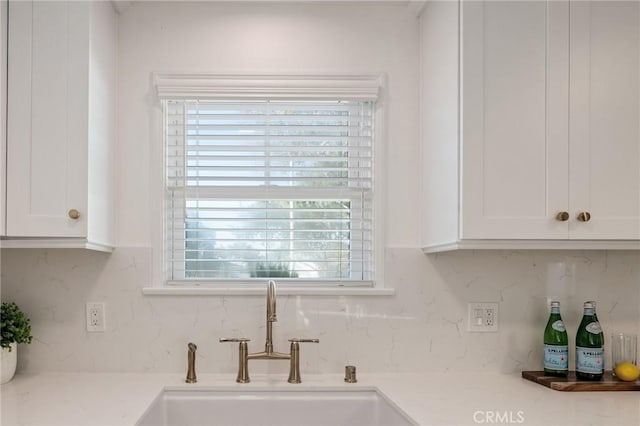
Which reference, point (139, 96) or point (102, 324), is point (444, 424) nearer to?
point (102, 324)

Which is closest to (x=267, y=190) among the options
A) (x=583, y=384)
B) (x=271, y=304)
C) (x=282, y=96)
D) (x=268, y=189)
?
(x=268, y=189)

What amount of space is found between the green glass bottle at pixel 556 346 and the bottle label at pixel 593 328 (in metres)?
0.08

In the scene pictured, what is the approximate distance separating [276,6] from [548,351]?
165 cm

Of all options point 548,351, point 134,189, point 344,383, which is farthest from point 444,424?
point 134,189

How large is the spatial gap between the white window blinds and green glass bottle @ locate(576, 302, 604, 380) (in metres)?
0.79

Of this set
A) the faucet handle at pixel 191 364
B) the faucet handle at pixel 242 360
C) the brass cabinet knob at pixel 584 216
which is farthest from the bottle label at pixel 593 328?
the faucet handle at pixel 191 364

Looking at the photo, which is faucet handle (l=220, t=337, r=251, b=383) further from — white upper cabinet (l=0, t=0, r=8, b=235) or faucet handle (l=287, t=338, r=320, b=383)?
white upper cabinet (l=0, t=0, r=8, b=235)

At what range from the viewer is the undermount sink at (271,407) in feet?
7.41

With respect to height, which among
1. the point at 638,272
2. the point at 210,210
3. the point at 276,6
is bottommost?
the point at 638,272

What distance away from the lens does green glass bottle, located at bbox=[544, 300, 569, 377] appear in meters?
2.34

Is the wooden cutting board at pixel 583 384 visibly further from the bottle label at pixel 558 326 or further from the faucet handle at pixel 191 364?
the faucet handle at pixel 191 364

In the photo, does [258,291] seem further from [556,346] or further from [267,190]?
[556,346]

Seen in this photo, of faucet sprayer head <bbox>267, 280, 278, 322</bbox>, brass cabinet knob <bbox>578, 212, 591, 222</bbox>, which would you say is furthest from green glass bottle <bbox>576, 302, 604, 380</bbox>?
faucet sprayer head <bbox>267, 280, 278, 322</bbox>

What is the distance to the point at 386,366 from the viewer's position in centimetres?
249
